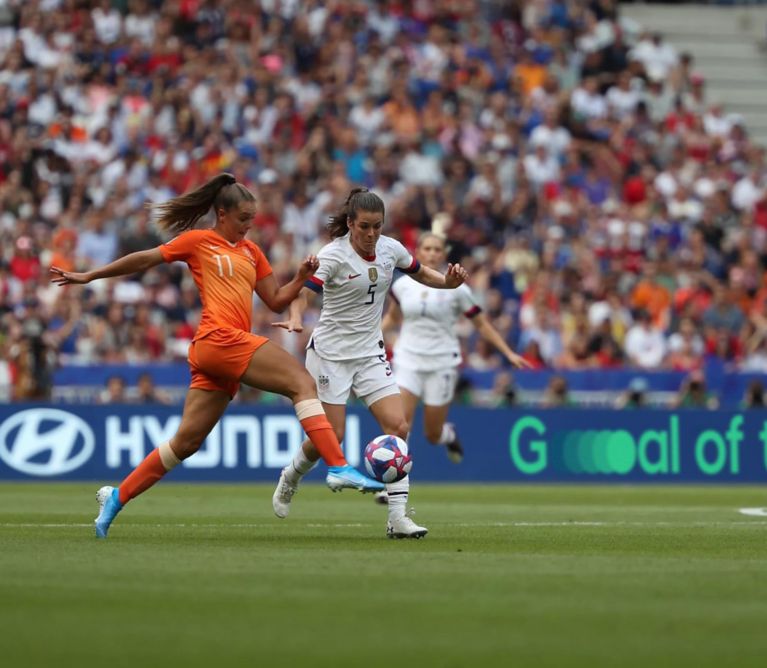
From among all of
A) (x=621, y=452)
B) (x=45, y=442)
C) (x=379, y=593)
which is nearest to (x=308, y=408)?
(x=379, y=593)

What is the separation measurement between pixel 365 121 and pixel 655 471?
8.61m

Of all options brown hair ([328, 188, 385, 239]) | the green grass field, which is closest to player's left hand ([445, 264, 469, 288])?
brown hair ([328, 188, 385, 239])

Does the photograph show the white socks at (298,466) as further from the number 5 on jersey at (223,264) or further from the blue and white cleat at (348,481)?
the number 5 on jersey at (223,264)

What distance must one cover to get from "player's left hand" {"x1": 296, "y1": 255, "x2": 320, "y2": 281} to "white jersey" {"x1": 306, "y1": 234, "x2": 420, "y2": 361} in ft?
1.59

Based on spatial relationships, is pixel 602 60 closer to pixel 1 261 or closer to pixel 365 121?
pixel 365 121

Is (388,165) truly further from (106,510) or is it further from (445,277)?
(106,510)

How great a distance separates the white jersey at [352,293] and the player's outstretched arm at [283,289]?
31 cm

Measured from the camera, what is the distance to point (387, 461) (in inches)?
428

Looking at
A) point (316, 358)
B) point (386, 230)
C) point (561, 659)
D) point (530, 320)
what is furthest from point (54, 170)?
point (561, 659)

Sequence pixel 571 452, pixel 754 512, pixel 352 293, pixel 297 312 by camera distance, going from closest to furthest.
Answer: pixel 352 293 → pixel 297 312 → pixel 754 512 → pixel 571 452

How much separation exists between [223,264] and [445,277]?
1.65 metres

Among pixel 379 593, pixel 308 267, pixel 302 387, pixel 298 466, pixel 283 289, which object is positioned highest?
pixel 308 267

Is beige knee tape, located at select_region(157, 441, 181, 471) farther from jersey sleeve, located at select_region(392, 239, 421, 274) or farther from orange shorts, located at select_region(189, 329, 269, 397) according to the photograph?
jersey sleeve, located at select_region(392, 239, 421, 274)

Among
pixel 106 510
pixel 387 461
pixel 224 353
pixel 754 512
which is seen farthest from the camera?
pixel 754 512
